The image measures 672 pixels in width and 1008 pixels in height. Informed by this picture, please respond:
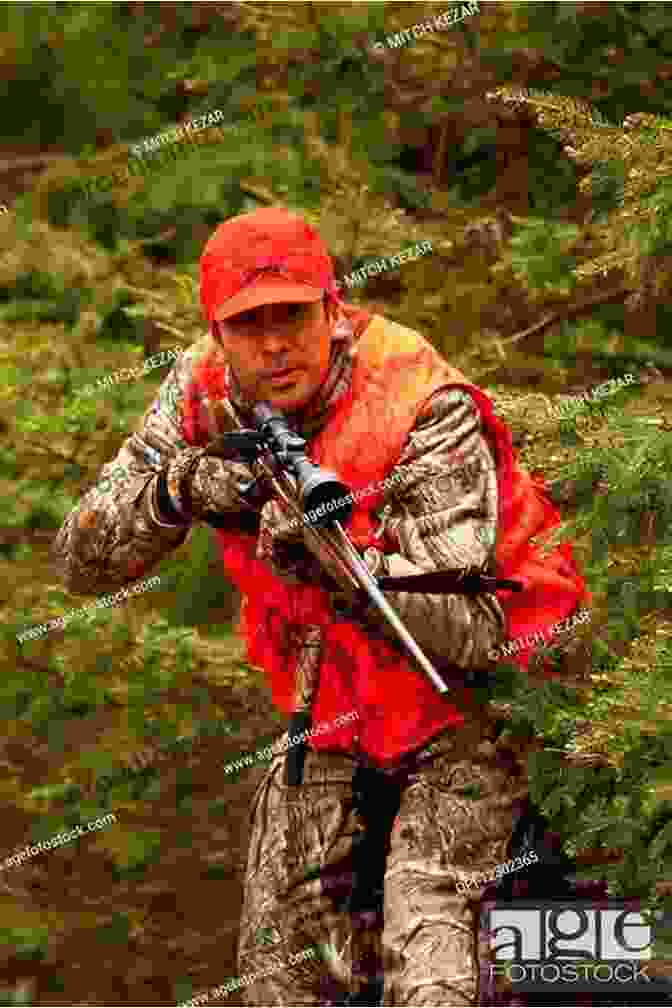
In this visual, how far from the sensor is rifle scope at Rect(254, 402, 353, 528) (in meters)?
5.04

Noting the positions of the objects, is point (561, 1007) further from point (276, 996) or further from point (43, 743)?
point (43, 743)

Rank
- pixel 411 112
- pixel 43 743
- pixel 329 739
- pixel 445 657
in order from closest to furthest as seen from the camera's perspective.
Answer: pixel 445 657 < pixel 329 739 < pixel 43 743 < pixel 411 112

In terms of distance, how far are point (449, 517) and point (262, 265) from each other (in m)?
0.69

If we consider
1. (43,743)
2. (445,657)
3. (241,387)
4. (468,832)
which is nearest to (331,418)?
(241,387)

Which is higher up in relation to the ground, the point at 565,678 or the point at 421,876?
the point at 565,678

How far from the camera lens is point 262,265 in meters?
5.39

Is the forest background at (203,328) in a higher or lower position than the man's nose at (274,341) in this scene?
higher

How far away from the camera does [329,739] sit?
5.67 m

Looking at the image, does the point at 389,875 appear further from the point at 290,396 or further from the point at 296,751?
the point at 290,396

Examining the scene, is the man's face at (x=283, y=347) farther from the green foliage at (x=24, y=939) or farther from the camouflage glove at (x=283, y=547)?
the green foliage at (x=24, y=939)

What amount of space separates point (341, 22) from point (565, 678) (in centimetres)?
405

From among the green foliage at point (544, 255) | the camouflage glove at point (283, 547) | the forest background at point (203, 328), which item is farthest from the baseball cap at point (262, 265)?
the green foliage at point (544, 255)

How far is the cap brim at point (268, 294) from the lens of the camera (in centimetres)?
536

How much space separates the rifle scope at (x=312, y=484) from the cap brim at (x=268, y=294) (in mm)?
293
